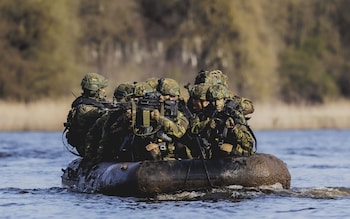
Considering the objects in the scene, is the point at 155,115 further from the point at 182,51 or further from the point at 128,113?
the point at 182,51

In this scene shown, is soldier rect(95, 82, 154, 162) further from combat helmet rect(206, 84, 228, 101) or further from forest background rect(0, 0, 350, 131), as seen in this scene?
forest background rect(0, 0, 350, 131)

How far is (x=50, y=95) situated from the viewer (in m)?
50.0

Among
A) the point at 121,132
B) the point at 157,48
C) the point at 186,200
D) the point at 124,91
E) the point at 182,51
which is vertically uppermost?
the point at 157,48

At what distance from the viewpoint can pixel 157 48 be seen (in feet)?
195

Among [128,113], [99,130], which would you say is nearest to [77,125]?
[99,130]

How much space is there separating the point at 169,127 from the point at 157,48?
42.7 metres

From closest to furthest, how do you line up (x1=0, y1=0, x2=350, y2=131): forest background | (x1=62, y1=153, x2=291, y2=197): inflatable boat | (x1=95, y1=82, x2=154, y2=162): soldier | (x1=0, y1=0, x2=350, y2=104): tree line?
1. (x1=62, y1=153, x2=291, y2=197): inflatable boat
2. (x1=95, y1=82, x2=154, y2=162): soldier
3. (x1=0, y1=0, x2=350, y2=131): forest background
4. (x1=0, y1=0, x2=350, y2=104): tree line

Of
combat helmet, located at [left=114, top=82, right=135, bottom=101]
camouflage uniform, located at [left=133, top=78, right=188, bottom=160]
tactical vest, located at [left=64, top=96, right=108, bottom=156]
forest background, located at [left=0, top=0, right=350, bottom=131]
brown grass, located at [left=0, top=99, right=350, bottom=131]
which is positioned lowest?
camouflage uniform, located at [left=133, top=78, right=188, bottom=160]

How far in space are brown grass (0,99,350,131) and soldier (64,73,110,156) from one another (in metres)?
19.0

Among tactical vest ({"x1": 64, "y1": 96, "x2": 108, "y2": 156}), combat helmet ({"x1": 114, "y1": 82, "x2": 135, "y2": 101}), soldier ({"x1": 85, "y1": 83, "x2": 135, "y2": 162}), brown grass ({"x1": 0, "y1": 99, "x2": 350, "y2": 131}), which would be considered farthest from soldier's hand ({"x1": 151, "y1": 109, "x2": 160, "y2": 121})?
brown grass ({"x1": 0, "y1": 99, "x2": 350, "y2": 131})

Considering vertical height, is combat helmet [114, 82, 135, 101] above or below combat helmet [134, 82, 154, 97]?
above

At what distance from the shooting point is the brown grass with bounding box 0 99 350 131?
127 feet

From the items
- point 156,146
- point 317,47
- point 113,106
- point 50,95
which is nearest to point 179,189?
point 156,146

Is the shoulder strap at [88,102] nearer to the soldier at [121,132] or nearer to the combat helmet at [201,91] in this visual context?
the soldier at [121,132]
